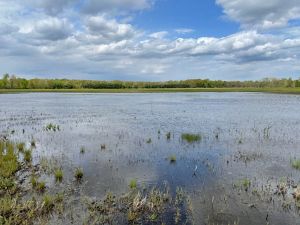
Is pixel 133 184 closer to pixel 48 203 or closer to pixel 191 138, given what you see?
pixel 48 203

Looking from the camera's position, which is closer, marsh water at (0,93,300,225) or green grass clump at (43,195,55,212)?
green grass clump at (43,195,55,212)

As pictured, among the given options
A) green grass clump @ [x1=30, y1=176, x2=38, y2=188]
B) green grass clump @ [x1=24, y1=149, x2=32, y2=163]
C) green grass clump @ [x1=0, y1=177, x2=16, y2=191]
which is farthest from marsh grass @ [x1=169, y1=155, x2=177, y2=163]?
green grass clump @ [x1=0, y1=177, x2=16, y2=191]

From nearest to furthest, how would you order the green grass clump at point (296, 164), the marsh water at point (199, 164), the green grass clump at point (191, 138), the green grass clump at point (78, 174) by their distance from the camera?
1. the marsh water at point (199, 164)
2. the green grass clump at point (78, 174)
3. the green grass clump at point (296, 164)
4. the green grass clump at point (191, 138)

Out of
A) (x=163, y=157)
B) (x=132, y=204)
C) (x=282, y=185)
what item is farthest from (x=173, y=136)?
(x=132, y=204)

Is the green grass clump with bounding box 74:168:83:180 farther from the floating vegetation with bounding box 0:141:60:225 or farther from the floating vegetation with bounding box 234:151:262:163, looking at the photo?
the floating vegetation with bounding box 234:151:262:163

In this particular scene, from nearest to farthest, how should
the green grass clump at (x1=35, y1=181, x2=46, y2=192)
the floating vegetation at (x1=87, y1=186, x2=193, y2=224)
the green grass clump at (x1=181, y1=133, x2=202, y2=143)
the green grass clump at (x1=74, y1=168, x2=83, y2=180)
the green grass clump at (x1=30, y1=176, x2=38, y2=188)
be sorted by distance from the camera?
1. the floating vegetation at (x1=87, y1=186, x2=193, y2=224)
2. the green grass clump at (x1=35, y1=181, x2=46, y2=192)
3. the green grass clump at (x1=30, y1=176, x2=38, y2=188)
4. the green grass clump at (x1=74, y1=168, x2=83, y2=180)
5. the green grass clump at (x1=181, y1=133, x2=202, y2=143)

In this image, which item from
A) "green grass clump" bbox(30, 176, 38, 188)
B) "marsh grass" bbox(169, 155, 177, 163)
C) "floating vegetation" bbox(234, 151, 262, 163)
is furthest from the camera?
"floating vegetation" bbox(234, 151, 262, 163)

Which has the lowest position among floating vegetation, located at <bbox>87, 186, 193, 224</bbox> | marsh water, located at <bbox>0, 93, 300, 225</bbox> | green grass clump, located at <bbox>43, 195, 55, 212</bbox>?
marsh water, located at <bbox>0, 93, 300, 225</bbox>

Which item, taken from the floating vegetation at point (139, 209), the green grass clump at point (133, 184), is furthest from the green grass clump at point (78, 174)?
the floating vegetation at point (139, 209)

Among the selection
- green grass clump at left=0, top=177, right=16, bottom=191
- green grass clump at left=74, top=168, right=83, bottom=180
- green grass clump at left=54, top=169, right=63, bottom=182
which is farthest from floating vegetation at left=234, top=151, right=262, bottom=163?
green grass clump at left=0, top=177, right=16, bottom=191

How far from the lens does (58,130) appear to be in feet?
95.8

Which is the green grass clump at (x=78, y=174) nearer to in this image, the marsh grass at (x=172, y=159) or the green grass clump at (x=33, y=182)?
the green grass clump at (x=33, y=182)

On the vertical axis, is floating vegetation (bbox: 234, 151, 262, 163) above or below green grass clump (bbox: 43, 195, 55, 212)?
below

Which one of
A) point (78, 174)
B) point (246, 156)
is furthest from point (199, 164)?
point (78, 174)
